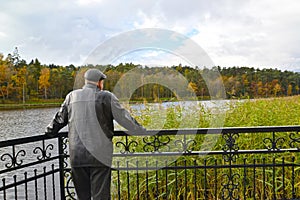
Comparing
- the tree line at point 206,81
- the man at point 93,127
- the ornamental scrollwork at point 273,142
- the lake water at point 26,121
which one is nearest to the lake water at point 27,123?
the lake water at point 26,121

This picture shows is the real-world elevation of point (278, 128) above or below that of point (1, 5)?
below

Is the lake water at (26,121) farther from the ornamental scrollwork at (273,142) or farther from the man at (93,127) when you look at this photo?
the man at (93,127)

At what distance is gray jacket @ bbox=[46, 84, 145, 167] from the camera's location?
8.38 feet

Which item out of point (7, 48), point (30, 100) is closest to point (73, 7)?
point (30, 100)

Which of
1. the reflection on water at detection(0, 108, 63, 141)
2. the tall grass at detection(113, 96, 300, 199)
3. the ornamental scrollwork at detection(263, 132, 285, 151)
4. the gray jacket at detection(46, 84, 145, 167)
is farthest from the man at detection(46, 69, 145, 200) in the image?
Result: the reflection on water at detection(0, 108, 63, 141)

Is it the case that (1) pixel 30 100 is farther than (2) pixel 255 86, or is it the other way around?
(1) pixel 30 100

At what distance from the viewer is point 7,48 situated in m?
34.6

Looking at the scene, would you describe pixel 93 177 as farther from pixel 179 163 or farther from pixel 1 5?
pixel 1 5

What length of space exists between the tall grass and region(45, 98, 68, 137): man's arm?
3.46 feet

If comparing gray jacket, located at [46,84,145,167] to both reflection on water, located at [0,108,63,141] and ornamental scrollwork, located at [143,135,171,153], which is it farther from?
reflection on water, located at [0,108,63,141]

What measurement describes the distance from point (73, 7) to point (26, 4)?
10.1ft

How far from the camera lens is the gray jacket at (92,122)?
8.38 feet

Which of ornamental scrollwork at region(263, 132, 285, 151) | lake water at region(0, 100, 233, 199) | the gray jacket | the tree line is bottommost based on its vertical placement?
lake water at region(0, 100, 233, 199)

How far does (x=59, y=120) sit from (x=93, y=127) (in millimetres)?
375
